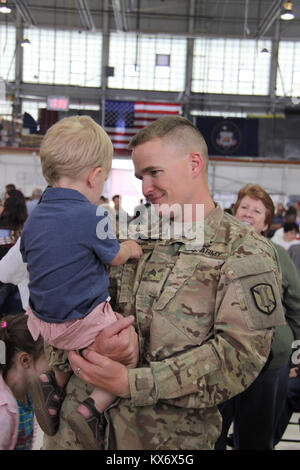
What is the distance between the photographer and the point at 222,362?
1.34 meters

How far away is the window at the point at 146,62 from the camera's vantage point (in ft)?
63.2

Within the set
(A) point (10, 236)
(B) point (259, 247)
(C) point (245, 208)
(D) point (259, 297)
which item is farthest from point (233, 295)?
(A) point (10, 236)

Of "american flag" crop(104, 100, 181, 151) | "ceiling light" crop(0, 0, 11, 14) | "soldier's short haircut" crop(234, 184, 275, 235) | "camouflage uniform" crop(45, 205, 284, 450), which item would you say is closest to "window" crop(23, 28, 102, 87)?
"american flag" crop(104, 100, 181, 151)

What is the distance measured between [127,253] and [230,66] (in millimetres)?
19479

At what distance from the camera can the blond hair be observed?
1.57 meters

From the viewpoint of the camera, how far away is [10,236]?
3889mm

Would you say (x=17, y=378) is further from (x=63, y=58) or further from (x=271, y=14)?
(x=63, y=58)

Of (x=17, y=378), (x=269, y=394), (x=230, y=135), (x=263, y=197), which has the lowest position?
(x=269, y=394)

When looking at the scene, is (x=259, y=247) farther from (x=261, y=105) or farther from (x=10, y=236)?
(x=261, y=105)

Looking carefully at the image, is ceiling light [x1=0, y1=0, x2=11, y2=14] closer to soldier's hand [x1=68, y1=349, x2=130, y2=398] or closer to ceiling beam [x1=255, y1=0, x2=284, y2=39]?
ceiling beam [x1=255, y1=0, x2=284, y2=39]

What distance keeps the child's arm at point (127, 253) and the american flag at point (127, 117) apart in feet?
42.8

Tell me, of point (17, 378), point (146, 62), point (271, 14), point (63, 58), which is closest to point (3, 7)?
point (63, 58)
